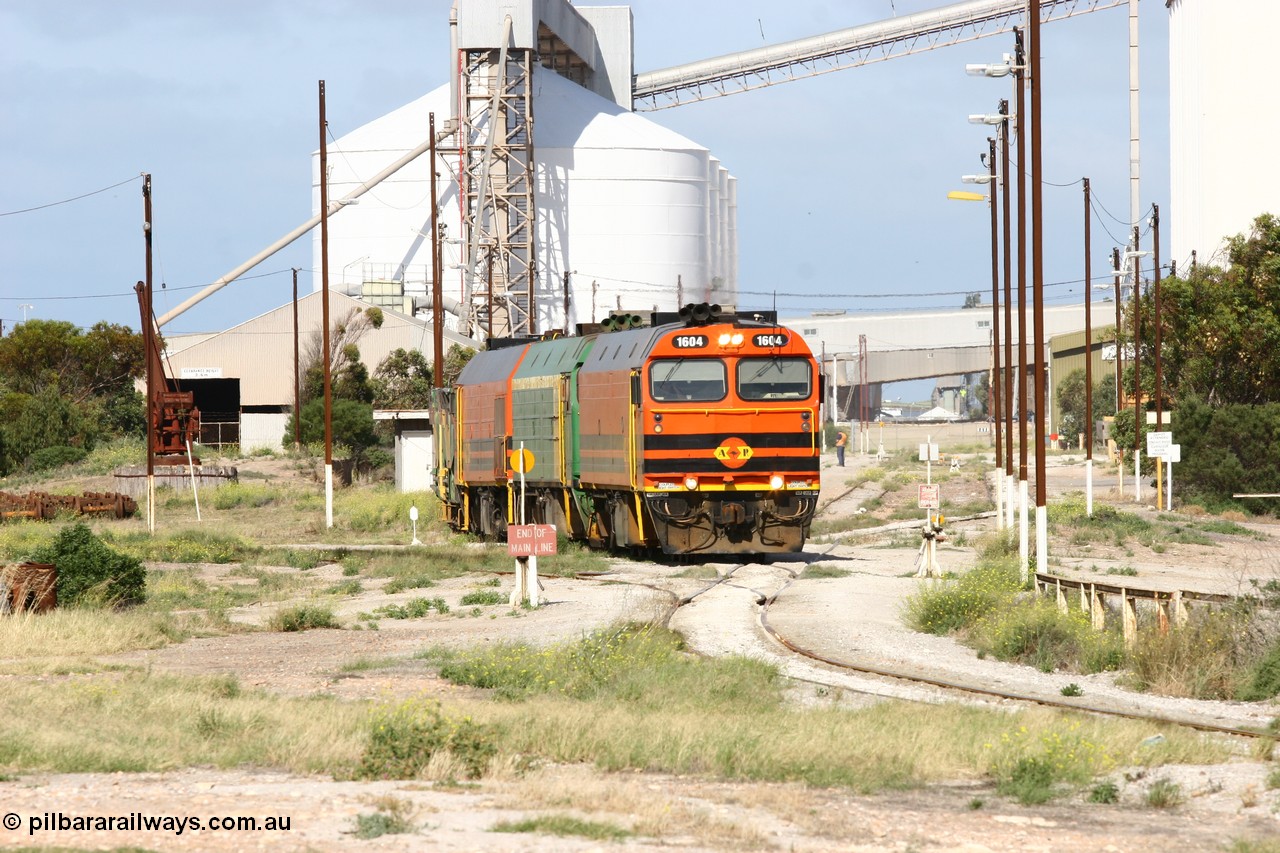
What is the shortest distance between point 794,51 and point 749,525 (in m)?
98.3

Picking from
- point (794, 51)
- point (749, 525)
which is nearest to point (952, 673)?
point (749, 525)

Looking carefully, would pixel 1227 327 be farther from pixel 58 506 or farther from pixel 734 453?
pixel 58 506

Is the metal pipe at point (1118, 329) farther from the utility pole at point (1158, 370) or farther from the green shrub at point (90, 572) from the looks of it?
the green shrub at point (90, 572)

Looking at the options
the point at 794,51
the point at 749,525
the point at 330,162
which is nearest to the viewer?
the point at 749,525

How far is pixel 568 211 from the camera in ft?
354

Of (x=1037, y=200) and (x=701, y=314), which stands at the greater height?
(x=1037, y=200)

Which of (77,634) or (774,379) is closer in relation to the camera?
(77,634)

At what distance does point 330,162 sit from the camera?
11331 cm

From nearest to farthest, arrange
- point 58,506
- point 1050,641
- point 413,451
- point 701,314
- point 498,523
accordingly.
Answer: point 1050,641 → point 701,314 → point 498,523 → point 58,506 → point 413,451

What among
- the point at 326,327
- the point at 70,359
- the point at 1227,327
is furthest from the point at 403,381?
the point at 1227,327

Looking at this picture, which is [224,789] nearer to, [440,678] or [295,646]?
[440,678]

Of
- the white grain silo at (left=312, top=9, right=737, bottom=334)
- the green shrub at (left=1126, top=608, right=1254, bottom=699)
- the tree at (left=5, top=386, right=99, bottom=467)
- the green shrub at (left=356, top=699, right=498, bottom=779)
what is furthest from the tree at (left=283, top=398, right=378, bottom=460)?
the green shrub at (left=356, top=699, right=498, bottom=779)

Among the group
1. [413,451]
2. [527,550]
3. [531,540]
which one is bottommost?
[527,550]

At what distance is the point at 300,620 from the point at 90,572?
458 centimetres
